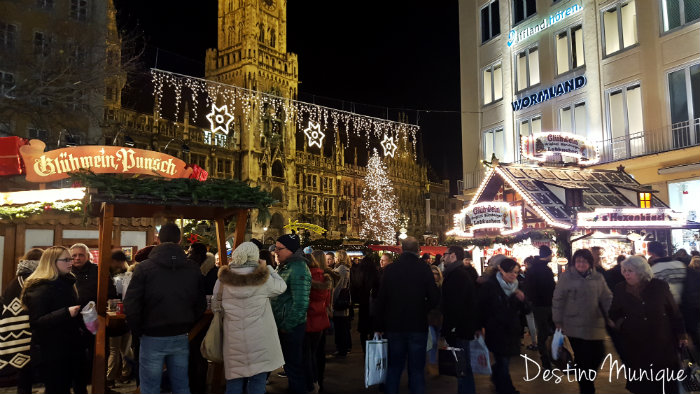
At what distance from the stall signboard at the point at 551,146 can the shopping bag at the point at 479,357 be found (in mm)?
10723

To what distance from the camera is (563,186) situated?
15.0 meters

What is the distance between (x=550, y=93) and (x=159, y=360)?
1824 centimetres

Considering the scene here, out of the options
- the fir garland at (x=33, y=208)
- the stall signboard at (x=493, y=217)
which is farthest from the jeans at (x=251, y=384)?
the stall signboard at (x=493, y=217)

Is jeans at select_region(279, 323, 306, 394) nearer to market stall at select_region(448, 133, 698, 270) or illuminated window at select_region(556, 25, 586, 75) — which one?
market stall at select_region(448, 133, 698, 270)

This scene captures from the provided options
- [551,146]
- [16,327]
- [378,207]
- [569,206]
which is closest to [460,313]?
[16,327]

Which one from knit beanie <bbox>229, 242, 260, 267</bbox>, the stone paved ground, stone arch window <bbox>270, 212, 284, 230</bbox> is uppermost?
stone arch window <bbox>270, 212, 284, 230</bbox>

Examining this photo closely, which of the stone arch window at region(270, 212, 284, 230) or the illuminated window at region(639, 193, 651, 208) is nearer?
the illuminated window at region(639, 193, 651, 208)

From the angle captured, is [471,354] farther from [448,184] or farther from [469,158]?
[448,184]

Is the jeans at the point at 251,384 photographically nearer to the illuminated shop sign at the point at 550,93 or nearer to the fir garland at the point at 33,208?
the fir garland at the point at 33,208

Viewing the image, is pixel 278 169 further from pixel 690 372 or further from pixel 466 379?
pixel 690 372

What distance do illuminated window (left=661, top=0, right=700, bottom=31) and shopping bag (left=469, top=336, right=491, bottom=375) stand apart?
1321 cm

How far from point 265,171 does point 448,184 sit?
41430 millimetres

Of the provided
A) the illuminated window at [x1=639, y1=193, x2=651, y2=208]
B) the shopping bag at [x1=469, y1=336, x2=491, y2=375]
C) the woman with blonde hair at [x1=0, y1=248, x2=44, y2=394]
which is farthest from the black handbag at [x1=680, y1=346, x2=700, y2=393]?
the illuminated window at [x1=639, y1=193, x2=651, y2=208]

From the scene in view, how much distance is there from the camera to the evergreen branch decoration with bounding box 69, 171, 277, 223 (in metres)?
6.33
